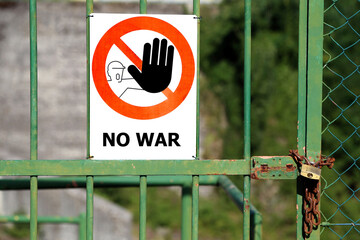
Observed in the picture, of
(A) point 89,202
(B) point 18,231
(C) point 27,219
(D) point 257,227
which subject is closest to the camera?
(A) point 89,202

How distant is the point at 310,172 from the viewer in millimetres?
1653

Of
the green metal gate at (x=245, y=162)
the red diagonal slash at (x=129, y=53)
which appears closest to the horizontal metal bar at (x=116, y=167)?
the green metal gate at (x=245, y=162)

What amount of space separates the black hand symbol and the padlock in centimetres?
53

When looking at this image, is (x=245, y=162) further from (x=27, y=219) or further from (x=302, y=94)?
(x=27, y=219)

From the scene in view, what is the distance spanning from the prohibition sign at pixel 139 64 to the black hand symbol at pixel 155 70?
19 mm

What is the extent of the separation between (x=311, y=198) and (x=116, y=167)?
0.65 m

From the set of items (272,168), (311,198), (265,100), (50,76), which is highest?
(50,76)

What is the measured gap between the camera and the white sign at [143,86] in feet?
5.42

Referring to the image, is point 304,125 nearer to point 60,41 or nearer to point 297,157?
point 297,157

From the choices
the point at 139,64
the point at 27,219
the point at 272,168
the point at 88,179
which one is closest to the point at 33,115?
the point at 88,179

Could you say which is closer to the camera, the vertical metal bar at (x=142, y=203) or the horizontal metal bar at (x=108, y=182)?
the vertical metal bar at (x=142, y=203)

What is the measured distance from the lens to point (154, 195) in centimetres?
679

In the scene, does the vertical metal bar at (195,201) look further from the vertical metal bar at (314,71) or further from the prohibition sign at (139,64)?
the vertical metal bar at (314,71)

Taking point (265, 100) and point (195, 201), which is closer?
point (195, 201)
